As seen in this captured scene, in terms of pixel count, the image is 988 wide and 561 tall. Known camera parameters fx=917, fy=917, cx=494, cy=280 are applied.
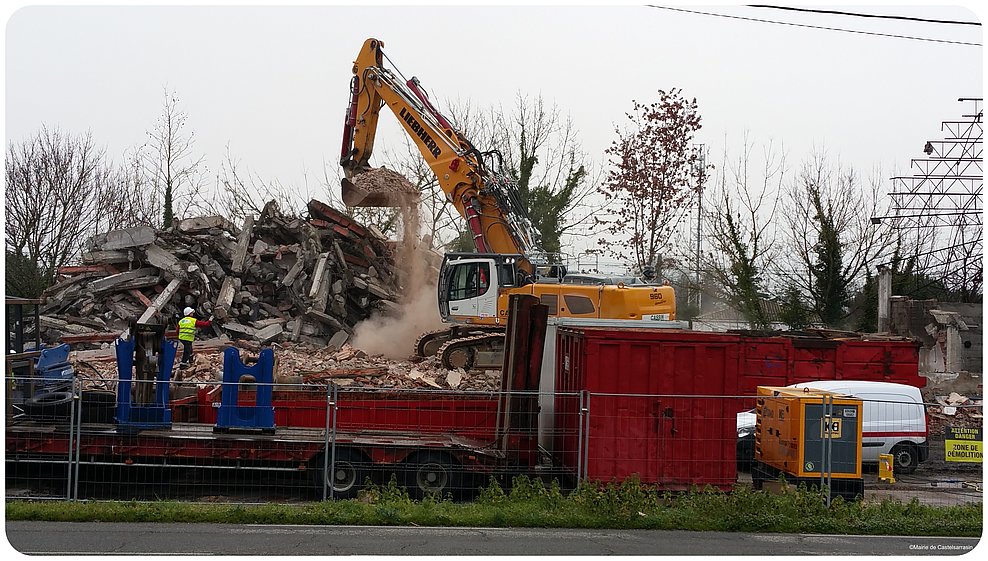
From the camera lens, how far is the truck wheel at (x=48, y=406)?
12024 mm

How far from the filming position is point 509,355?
12109 mm

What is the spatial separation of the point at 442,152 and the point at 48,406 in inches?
453

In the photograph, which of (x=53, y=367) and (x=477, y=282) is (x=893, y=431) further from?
(x=53, y=367)

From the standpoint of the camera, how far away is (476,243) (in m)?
22.1

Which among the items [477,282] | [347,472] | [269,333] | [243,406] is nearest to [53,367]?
[243,406]

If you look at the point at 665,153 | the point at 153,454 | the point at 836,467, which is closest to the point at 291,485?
the point at 153,454

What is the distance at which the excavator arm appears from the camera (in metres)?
21.5

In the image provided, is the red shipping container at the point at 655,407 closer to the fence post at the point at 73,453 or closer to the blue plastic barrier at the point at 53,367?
the fence post at the point at 73,453

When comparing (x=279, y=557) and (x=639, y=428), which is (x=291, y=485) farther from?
(x=639, y=428)

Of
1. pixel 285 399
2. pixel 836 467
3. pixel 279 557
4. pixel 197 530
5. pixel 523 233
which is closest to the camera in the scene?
pixel 279 557

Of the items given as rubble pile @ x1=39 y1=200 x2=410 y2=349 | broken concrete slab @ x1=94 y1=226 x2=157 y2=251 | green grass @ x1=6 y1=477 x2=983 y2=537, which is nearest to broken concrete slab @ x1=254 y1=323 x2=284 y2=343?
rubble pile @ x1=39 y1=200 x2=410 y2=349

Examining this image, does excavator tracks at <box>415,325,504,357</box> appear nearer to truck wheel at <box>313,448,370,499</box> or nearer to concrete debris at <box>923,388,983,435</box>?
truck wheel at <box>313,448,370,499</box>

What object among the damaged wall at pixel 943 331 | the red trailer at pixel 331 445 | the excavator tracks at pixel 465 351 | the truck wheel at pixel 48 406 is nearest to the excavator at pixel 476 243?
the excavator tracks at pixel 465 351

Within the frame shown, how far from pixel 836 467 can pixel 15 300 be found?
11170 mm
